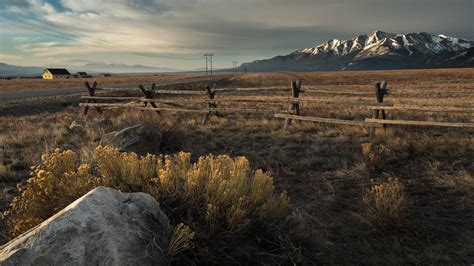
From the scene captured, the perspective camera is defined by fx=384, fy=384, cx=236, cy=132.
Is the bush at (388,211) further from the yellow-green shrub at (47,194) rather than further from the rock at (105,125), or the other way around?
the rock at (105,125)

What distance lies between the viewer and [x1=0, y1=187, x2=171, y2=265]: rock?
2477mm

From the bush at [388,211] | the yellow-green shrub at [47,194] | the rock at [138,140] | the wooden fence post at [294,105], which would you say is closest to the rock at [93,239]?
the yellow-green shrub at [47,194]

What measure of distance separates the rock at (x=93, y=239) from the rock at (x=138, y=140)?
4.85 meters

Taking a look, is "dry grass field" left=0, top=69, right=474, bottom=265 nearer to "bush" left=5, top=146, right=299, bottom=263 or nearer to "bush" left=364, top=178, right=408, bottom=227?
"bush" left=364, top=178, right=408, bottom=227

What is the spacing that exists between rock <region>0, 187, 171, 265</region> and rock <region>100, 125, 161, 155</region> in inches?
191

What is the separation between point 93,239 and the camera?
8.54ft

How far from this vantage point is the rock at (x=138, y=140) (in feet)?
25.6

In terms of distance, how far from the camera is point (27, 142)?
9781 mm

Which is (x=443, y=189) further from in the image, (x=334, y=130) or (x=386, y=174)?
(x=334, y=130)

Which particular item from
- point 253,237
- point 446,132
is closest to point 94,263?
point 253,237

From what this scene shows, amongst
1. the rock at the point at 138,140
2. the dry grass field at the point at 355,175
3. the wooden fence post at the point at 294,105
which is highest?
the wooden fence post at the point at 294,105

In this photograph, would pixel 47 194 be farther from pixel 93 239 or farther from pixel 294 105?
pixel 294 105

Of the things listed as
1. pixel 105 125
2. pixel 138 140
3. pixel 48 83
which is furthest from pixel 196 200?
pixel 48 83

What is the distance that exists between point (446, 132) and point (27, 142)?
10605mm
